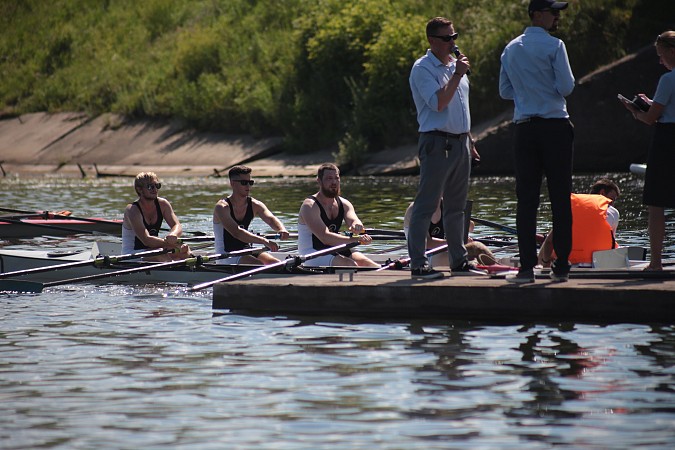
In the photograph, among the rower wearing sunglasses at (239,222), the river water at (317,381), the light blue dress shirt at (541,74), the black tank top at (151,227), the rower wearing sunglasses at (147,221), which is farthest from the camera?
the black tank top at (151,227)

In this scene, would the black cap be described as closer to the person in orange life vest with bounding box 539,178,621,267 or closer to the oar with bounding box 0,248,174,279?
the person in orange life vest with bounding box 539,178,621,267

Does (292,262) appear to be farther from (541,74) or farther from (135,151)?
(135,151)

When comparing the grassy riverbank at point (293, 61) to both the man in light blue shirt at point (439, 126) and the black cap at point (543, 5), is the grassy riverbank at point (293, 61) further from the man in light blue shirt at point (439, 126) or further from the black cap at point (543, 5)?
the black cap at point (543, 5)

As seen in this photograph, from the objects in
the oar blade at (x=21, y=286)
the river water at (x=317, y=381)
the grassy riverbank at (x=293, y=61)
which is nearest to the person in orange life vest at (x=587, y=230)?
the river water at (x=317, y=381)

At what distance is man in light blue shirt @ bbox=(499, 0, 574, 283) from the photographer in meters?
9.90

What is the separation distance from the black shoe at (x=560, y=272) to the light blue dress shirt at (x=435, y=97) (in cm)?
128

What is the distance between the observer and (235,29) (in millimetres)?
47250

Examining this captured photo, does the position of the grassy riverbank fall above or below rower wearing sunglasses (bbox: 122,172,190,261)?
above

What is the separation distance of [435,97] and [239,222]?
4.24 metres

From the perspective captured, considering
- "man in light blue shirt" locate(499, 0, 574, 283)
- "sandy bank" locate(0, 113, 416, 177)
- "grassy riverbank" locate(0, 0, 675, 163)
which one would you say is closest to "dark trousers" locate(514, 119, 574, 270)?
"man in light blue shirt" locate(499, 0, 574, 283)

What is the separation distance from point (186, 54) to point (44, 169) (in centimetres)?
698

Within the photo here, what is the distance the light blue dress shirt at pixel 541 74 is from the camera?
32.4 ft

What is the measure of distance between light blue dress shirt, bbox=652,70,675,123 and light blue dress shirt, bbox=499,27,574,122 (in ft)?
2.28

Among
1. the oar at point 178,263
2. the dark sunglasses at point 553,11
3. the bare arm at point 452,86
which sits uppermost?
the dark sunglasses at point 553,11
